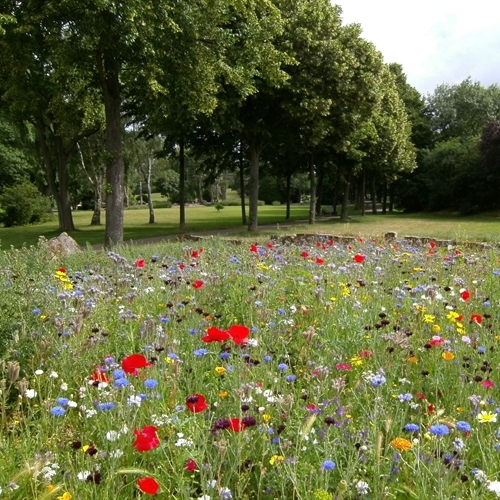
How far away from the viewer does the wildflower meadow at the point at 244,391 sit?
222 cm

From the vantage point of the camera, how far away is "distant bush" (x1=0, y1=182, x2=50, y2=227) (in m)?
39.5

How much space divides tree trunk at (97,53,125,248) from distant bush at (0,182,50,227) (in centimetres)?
2528

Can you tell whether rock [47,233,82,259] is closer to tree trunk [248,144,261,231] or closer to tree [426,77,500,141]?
tree trunk [248,144,261,231]

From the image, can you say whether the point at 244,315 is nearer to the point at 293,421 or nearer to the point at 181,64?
the point at 293,421

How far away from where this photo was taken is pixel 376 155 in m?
37.3

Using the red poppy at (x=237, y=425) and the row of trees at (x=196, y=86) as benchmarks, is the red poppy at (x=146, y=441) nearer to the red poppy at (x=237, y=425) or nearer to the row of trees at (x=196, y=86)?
the red poppy at (x=237, y=425)

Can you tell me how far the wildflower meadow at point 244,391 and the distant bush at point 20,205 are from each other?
36382 mm

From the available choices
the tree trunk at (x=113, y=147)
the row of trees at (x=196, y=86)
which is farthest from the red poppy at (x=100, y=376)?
the tree trunk at (x=113, y=147)

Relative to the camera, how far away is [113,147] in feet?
54.1

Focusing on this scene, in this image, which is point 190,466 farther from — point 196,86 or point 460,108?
point 460,108

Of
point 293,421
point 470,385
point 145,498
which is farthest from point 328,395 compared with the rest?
point 145,498

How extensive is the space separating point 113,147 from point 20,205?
26.5 m

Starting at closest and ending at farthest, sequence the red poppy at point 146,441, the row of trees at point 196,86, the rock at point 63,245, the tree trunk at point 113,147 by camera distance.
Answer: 1. the red poppy at point 146,441
2. the rock at point 63,245
3. the row of trees at point 196,86
4. the tree trunk at point 113,147

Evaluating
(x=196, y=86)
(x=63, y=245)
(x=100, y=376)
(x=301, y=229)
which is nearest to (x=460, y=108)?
(x=301, y=229)
